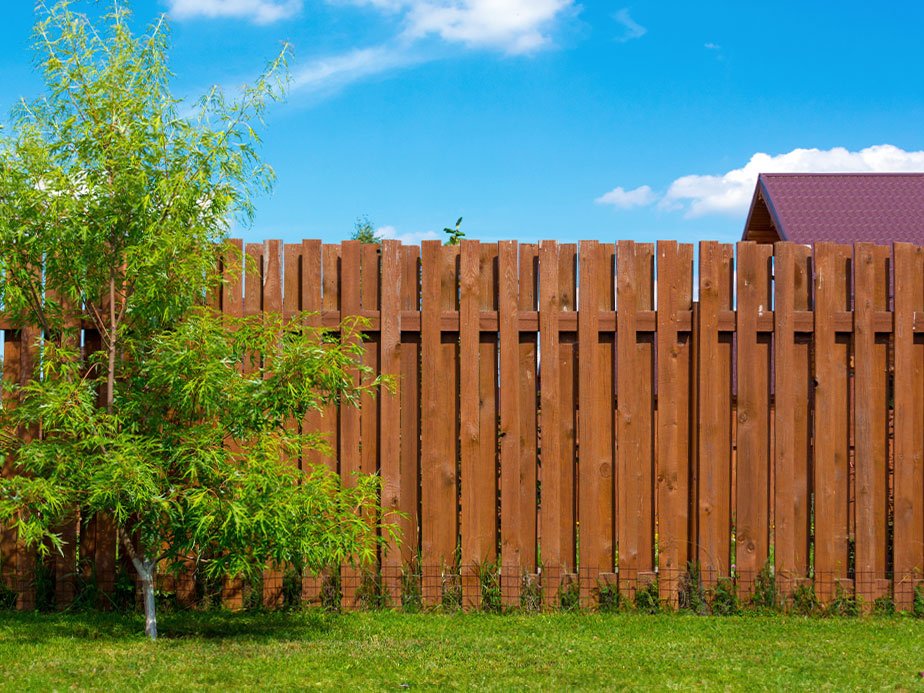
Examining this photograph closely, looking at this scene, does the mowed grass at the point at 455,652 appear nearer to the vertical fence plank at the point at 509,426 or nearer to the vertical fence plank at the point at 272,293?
the vertical fence plank at the point at 272,293

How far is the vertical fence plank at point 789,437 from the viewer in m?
5.72

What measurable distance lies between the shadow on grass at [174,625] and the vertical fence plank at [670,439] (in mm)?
2137

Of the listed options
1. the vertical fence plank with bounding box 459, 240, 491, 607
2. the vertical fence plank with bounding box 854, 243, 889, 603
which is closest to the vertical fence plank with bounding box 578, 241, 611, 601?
the vertical fence plank with bounding box 459, 240, 491, 607

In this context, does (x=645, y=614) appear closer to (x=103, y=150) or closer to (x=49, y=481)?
(x=49, y=481)

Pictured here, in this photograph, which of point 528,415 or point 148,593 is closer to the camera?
point 148,593

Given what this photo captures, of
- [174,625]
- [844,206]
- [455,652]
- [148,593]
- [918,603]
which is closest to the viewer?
[455,652]

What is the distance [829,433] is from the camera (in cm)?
577

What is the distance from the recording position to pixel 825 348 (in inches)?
227

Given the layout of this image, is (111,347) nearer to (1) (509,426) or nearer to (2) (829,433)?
(1) (509,426)

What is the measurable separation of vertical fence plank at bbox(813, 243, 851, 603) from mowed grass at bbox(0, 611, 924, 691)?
0.40 meters

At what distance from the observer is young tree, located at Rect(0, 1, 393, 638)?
15.0 feet

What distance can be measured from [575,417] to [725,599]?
1.52 m

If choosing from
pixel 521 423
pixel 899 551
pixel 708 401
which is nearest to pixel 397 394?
pixel 521 423

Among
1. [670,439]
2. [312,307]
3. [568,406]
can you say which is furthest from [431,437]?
[670,439]
